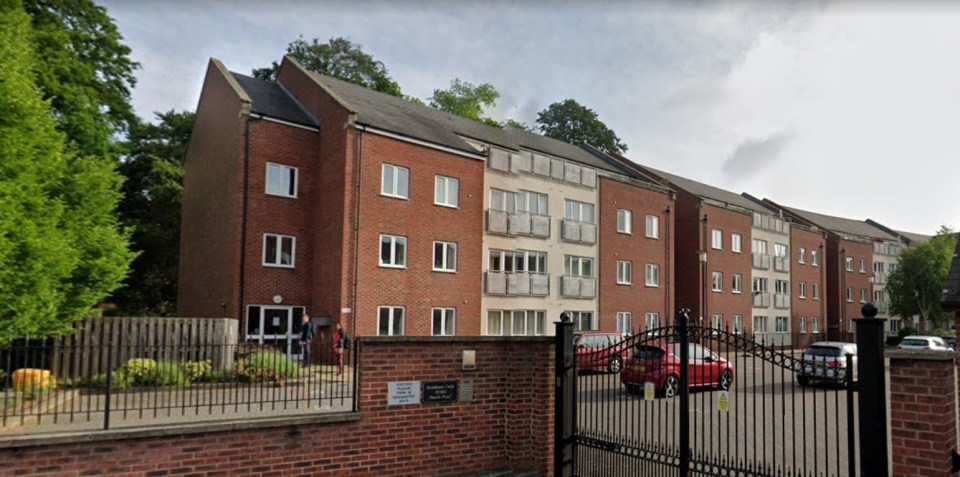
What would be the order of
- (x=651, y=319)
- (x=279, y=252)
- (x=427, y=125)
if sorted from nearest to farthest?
(x=279, y=252) → (x=427, y=125) → (x=651, y=319)

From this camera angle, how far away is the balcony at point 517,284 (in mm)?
24984

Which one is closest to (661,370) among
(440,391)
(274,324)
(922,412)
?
(440,391)

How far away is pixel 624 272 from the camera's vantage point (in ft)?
102

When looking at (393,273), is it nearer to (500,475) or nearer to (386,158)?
(386,158)

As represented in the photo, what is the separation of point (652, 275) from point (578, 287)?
6541 millimetres

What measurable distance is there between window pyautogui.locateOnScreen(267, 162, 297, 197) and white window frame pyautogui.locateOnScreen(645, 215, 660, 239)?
19.1 metres

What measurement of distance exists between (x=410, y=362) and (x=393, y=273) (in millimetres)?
13809

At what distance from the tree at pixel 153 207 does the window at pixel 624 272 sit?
2354 cm

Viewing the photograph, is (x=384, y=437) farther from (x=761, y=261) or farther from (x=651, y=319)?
(x=761, y=261)

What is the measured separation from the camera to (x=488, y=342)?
8.59 metres

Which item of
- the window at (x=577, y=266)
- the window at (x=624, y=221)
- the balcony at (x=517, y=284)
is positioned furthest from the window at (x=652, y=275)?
the balcony at (x=517, y=284)

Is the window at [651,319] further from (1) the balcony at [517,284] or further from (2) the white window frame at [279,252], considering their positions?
(2) the white window frame at [279,252]

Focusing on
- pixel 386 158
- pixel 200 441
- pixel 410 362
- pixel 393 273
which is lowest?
pixel 200 441

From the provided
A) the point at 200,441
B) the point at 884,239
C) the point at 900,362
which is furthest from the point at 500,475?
the point at 884,239
